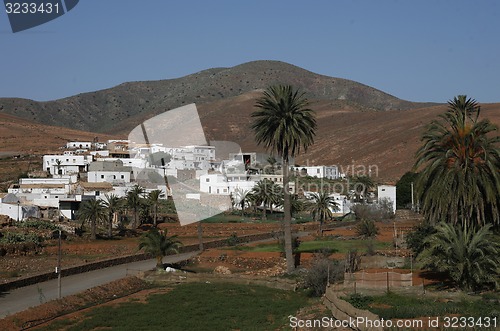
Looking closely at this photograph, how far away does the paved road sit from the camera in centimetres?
3061

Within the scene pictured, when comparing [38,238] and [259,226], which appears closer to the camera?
[38,238]

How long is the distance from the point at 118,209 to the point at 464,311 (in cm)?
4688

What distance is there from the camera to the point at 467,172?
3053cm

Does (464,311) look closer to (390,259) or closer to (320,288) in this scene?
(320,288)

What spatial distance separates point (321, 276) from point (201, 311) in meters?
6.67

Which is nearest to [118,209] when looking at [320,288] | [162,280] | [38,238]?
[38,238]

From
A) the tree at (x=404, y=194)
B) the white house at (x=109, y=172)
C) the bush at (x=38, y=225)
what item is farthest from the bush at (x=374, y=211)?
the bush at (x=38, y=225)

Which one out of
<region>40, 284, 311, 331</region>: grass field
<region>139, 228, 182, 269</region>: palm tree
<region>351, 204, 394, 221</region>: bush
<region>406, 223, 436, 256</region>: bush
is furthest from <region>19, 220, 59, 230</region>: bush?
<region>406, 223, 436, 256</region>: bush

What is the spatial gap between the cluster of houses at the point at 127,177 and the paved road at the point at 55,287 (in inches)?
975

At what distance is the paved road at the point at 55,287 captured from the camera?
30609mm

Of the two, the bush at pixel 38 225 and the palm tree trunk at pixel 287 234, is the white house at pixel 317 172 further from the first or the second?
the palm tree trunk at pixel 287 234

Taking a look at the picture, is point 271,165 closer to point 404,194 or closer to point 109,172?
point 404,194

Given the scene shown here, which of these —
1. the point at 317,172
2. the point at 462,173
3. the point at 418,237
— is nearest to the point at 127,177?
the point at 317,172

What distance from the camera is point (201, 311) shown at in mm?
28672
